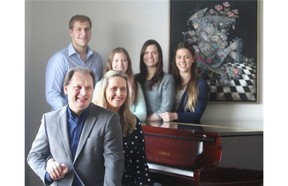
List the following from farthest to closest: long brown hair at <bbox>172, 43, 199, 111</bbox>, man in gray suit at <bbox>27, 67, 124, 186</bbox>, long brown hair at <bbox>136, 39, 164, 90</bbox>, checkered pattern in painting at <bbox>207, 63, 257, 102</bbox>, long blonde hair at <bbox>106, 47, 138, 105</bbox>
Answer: checkered pattern in painting at <bbox>207, 63, 257, 102</bbox>, long brown hair at <bbox>172, 43, 199, 111</bbox>, long brown hair at <bbox>136, 39, 164, 90</bbox>, long blonde hair at <bbox>106, 47, 138, 105</bbox>, man in gray suit at <bbox>27, 67, 124, 186</bbox>

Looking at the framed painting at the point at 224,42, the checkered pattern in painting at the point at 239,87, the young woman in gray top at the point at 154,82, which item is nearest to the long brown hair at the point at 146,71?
the young woman in gray top at the point at 154,82

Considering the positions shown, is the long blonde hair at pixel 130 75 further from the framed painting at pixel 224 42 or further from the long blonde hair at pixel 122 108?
the framed painting at pixel 224 42

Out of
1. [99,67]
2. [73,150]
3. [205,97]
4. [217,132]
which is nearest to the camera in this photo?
[73,150]

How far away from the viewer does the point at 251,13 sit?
7.43ft

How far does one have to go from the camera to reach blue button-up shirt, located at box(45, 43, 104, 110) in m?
1.81

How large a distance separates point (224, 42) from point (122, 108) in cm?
70

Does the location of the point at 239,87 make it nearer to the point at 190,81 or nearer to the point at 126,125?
the point at 190,81

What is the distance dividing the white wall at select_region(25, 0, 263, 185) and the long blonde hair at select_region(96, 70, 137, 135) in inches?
4.9

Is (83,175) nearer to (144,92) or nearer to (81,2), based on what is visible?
(144,92)

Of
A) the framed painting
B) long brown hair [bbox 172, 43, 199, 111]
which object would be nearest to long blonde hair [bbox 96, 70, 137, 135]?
long brown hair [bbox 172, 43, 199, 111]

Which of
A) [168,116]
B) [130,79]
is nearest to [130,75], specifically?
[130,79]

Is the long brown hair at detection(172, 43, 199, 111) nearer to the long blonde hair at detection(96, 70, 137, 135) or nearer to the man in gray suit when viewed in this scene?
the long blonde hair at detection(96, 70, 137, 135)
